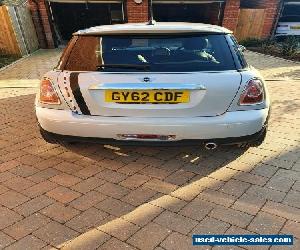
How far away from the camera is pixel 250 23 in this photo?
14.3m

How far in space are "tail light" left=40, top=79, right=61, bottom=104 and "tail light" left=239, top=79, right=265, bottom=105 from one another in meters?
1.88

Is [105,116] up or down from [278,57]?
up

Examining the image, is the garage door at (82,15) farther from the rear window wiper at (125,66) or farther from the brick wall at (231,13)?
the rear window wiper at (125,66)

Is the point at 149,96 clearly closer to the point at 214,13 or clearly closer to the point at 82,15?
the point at 214,13

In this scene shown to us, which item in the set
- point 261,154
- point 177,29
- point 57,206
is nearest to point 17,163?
point 57,206

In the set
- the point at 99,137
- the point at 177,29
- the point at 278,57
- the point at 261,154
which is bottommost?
the point at 278,57

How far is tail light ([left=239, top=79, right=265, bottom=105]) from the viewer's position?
9.90 feet

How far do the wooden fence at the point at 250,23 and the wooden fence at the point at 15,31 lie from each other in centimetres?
937

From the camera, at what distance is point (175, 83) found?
287 cm

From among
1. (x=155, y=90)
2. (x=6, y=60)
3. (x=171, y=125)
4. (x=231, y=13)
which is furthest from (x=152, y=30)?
(x=231, y=13)

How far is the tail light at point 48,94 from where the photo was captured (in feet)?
10.3

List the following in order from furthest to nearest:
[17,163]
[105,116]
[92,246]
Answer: [17,163] < [105,116] < [92,246]

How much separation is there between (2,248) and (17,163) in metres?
1.44

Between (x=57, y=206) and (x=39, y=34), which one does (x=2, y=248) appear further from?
(x=39, y=34)
